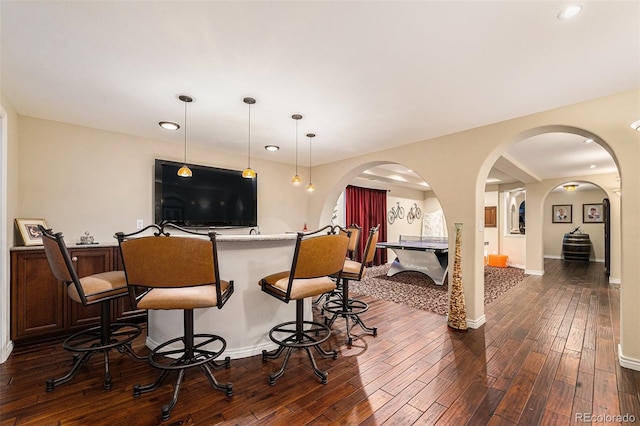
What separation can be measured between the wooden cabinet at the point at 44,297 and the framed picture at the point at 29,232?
0.22 metres

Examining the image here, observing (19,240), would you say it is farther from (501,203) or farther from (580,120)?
(501,203)

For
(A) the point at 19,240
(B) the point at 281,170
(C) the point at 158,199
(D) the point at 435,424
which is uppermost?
(B) the point at 281,170

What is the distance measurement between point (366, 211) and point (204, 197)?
183 inches

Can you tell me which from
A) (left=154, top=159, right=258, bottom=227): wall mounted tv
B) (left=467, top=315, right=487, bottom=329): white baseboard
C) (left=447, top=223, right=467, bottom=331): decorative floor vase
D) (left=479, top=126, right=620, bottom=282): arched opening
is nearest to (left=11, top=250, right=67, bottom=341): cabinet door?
(left=154, top=159, right=258, bottom=227): wall mounted tv

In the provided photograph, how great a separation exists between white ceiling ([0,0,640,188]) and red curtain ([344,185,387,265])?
4.13 meters

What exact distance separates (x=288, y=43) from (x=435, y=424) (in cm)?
259

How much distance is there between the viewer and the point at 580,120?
265 cm

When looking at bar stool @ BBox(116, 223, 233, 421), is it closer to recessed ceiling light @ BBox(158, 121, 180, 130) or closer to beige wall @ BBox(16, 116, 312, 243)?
recessed ceiling light @ BBox(158, 121, 180, 130)

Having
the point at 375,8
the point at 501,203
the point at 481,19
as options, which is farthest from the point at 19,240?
the point at 501,203

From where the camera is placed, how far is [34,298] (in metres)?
2.77

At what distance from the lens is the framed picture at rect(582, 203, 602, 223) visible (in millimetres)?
8734

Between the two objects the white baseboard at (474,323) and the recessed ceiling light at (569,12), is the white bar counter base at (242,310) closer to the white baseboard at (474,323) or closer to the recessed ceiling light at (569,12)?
the white baseboard at (474,323)

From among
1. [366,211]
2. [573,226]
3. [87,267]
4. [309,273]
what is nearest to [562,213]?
[573,226]

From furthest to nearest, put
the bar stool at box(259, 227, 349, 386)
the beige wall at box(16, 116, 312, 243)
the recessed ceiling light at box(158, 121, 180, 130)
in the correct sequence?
the recessed ceiling light at box(158, 121, 180, 130)
the beige wall at box(16, 116, 312, 243)
the bar stool at box(259, 227, 349, 386)
